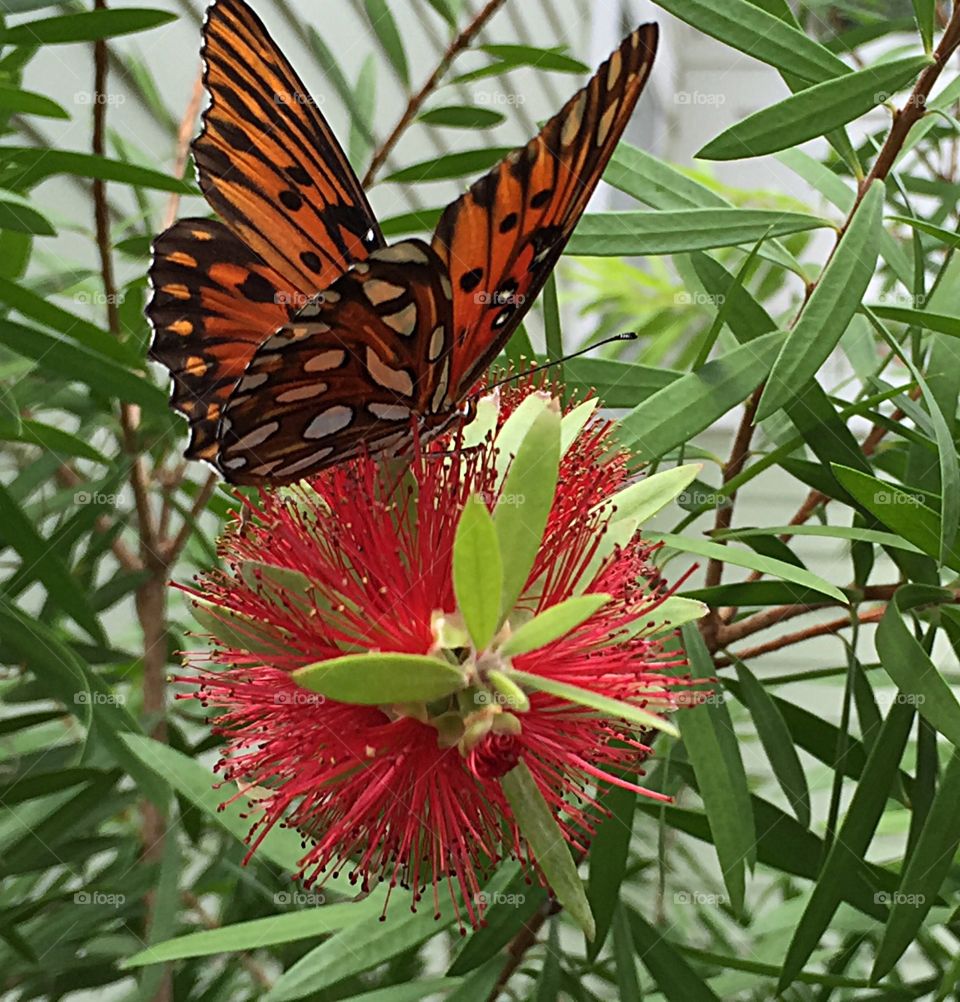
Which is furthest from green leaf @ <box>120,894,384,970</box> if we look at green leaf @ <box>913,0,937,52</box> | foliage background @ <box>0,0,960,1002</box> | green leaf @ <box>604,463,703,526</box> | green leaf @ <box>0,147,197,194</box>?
green leaf @ <box>913,0,937,52</box>

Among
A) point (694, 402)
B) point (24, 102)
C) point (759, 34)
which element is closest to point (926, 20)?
point (759, 34)

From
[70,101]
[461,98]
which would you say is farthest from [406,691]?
[461,98]

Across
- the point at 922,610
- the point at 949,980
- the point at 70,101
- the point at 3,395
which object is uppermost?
the point at 70,101

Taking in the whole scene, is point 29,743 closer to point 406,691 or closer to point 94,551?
point 94,551

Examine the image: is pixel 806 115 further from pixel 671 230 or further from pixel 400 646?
pixel 400 646

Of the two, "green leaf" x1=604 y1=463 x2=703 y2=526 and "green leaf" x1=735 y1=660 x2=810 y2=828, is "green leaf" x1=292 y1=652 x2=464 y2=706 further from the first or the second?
"green leaf" x1=735 y1=660 x2=810 y2=828

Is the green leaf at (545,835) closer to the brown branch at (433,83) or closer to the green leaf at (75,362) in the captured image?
the green leaf at (75,362)
